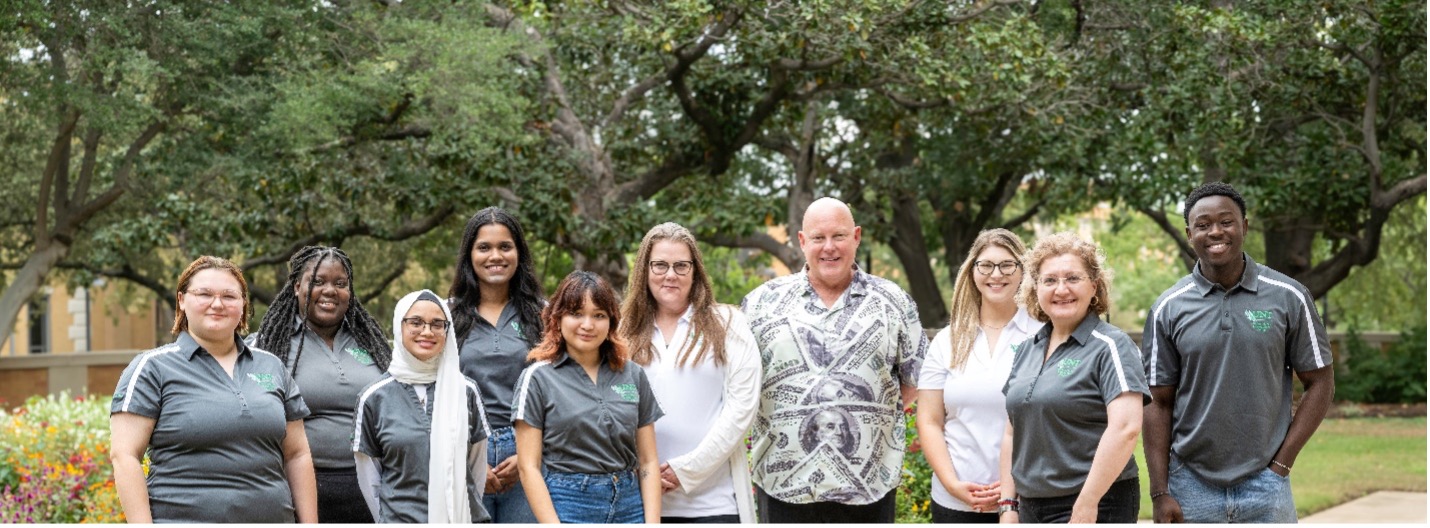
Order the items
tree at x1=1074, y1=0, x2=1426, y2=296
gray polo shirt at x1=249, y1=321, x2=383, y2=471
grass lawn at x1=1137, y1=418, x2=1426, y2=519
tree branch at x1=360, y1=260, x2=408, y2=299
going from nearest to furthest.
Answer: gray polo shirt at x1=249, y1=321, x2=383, y2=471 → grass lawn at x1=1137, y1=418, x2=1426, y2=519 → tree at x1=1074, y1=0, x2=1426, y2=296 → tree branch at x1=360, y1=260, x2=408, y2=299

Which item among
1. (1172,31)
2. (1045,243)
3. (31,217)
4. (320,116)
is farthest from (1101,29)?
(31,217)

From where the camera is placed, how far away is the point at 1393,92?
14.9m

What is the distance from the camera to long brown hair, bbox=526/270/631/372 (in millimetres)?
4688

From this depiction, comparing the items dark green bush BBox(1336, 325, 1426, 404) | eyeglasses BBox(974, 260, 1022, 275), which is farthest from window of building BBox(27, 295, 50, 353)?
eyeglasses BBox(974, 260, 1022, 275)

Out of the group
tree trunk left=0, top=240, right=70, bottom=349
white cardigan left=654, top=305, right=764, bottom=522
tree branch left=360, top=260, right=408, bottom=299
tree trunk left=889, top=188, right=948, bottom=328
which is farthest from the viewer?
tree trunk left=889, top=188, right=948, bottom=328

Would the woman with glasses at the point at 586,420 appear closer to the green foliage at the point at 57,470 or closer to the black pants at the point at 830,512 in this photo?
the black pants at the point at 830,512

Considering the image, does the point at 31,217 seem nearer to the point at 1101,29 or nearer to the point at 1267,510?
the point at 1101,29

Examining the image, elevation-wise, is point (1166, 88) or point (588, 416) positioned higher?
point (1166, 88)

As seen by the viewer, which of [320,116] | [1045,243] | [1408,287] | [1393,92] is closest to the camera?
[1045,243]

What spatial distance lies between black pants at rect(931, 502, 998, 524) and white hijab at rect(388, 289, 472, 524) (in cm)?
165

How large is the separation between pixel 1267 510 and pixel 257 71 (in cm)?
1164

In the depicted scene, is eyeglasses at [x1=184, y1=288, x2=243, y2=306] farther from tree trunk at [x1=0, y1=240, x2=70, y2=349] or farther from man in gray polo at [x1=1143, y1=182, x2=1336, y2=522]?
tree trunk at [x1=0, y1=240, x2=70, y2=349]

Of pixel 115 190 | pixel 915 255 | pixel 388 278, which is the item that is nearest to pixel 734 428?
pixel 115 190

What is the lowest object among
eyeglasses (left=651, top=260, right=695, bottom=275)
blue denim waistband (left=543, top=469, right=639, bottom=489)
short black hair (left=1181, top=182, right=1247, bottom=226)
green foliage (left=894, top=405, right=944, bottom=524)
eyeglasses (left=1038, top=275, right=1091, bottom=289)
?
green foliage (left=894, top=405, right=944, bottom=524)
